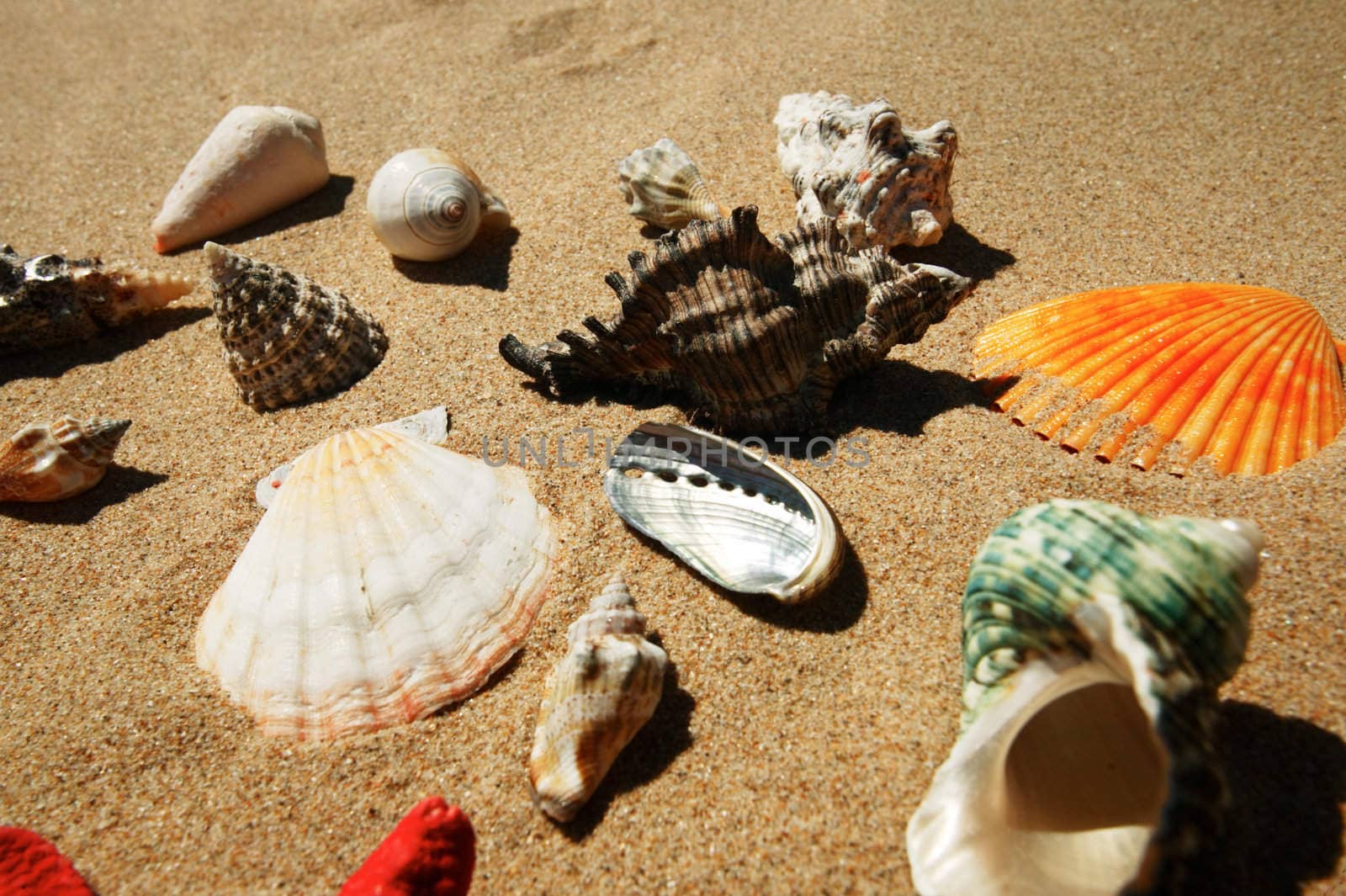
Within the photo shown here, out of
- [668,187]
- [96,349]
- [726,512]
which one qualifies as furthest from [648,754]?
[96,349]

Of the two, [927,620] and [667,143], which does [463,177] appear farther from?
[927,620]

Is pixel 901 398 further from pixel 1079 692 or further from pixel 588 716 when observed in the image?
pixel 588 716

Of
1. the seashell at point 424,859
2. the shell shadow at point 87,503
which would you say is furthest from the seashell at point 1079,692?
the shell shadow at point 87,503

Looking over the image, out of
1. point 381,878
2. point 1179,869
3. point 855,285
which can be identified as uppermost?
point 855,285

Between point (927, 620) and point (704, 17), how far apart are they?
4082 millimetres

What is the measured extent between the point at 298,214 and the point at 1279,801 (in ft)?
14.9

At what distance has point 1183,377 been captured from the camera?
8.77 ft

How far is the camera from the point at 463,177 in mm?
3641

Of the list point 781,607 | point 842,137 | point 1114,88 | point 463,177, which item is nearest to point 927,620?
point 781,607

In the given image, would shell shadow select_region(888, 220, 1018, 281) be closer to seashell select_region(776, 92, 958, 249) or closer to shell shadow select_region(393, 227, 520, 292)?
seashell select_region(776, 92, 958, 249)

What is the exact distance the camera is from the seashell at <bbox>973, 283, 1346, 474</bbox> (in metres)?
2.53

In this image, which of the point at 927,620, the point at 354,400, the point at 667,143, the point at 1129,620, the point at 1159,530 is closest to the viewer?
the point at 1129,620

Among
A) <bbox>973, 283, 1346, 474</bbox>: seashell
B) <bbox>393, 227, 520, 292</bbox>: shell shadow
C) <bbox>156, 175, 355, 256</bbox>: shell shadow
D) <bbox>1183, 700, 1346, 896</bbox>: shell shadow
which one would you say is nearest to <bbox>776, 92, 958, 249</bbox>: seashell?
<bbox>973, 283, 1346, 474</bbox>: seashell

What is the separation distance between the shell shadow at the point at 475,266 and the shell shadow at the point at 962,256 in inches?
67.9
